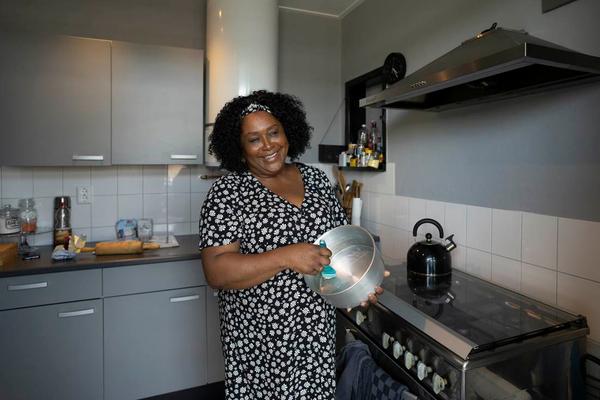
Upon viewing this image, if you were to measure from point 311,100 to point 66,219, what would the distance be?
1.70 m

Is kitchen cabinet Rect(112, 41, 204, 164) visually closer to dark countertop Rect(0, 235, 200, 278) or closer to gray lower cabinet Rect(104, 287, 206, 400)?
dark countertop Rect(0, 235, 200, 278)

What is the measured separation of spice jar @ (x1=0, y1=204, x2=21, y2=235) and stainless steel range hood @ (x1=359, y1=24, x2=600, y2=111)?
6.07ft

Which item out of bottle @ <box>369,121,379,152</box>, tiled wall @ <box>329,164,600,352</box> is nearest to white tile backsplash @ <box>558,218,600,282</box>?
tiled wall @ <box>329,164,600,352</box>

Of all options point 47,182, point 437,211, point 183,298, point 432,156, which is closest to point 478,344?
point 437,211

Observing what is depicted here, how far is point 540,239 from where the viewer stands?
121cm

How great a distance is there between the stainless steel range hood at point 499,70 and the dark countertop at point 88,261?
1.21 m

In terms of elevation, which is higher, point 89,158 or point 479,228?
point 89,158

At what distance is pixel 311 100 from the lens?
2584 mm

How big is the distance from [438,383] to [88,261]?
1540 millimetres

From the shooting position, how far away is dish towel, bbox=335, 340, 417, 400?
Answer: 3.73 ft

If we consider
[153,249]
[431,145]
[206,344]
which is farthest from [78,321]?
[431,145]

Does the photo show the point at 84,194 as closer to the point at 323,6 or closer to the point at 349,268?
the point at 349,268

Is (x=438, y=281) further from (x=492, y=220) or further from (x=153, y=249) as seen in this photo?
(x=153, y=249)

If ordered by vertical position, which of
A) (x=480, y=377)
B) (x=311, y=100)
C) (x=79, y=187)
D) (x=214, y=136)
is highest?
(x=311, y=100)
